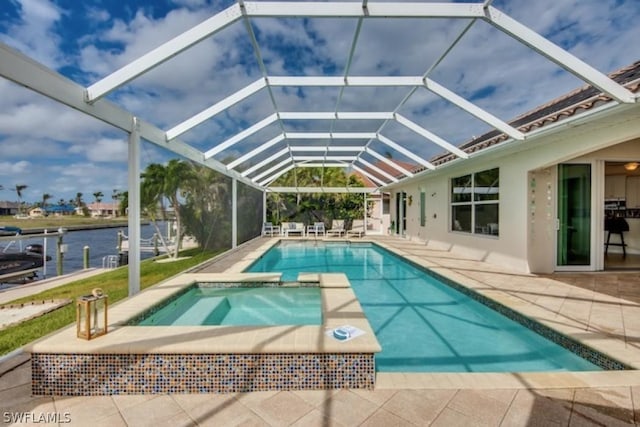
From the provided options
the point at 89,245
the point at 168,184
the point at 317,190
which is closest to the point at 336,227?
the point at 317,190

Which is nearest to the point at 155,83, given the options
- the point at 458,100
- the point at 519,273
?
the point at 458,100

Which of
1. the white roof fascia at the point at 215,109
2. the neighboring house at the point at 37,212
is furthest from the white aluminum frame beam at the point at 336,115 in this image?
the neighboring house at the point at 37,212

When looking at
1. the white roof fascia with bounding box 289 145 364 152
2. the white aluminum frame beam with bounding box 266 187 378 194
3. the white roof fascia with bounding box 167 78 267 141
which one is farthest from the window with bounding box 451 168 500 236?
the white aluminum frame beam with bounding box 266 187 378 194

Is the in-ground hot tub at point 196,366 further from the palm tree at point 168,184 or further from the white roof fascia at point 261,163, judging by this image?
the white roof fascia at point 261,163

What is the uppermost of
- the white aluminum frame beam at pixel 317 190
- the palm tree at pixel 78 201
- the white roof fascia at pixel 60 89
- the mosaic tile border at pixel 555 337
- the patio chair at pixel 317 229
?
the white roof fascia at pixel 60 89

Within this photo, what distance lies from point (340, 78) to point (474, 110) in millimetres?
2754

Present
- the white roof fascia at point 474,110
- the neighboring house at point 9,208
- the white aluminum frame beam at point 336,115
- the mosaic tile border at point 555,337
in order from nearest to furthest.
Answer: the mosaic tile border at point 555,337 < the neighboring house at point 9,208 < the white roof fascia at point 474,110 < the white aluminum frame beam at point 336,115

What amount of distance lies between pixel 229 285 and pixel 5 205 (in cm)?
357

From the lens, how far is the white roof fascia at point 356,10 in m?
4.13

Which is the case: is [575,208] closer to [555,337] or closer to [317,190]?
[555,337]

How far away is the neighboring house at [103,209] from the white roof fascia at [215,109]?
187cm

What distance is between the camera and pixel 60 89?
3637mm

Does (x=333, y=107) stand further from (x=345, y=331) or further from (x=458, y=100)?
(x=345, y=331)

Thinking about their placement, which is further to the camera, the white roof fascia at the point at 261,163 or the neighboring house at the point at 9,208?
the white roof fascia at the point at 261,163
